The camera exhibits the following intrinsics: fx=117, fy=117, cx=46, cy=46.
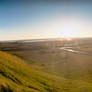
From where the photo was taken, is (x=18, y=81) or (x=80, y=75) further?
(x=80, y=75)

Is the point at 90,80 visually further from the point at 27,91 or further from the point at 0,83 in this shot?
the point at 0,83

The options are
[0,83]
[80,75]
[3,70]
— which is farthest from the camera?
[80,75]

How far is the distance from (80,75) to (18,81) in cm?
1304

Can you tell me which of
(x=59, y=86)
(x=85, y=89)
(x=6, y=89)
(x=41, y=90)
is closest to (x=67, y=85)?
(x=59, y=86)

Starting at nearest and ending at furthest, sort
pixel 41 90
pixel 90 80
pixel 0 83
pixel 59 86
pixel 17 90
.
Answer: pixel 0 83, pixel 17 90, pixel 41 90, pixel 59 86, pixel 90 80

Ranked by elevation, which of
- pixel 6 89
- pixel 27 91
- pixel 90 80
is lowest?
pixel 90 80

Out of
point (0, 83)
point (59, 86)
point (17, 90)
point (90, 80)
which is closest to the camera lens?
point (0, 83)

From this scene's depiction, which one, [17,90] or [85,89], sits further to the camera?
[85,89]

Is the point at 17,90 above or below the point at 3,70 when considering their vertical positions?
below

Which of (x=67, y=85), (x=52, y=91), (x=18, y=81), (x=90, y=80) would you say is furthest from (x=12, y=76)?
(x=90, y=80)

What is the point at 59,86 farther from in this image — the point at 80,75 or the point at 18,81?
the point at 80,75

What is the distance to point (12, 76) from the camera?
1550cm

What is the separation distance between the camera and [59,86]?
1686cm

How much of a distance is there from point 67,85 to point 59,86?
55.8 inches
